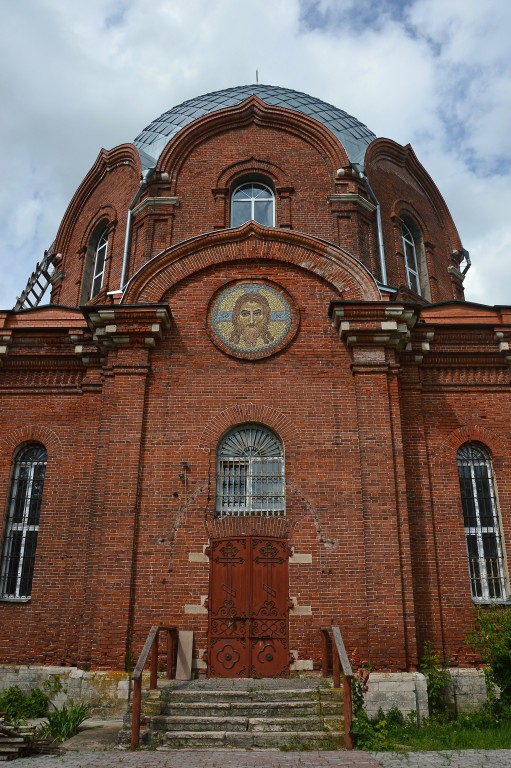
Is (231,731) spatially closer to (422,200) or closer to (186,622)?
(186,622)

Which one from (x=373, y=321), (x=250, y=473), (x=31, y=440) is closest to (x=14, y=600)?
(x=31, y=440)

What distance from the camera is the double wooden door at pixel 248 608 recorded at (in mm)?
9922

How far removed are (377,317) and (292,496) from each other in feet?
→ 11.0

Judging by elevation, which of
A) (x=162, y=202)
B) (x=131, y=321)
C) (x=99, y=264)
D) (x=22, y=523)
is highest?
(x=162, y=202)

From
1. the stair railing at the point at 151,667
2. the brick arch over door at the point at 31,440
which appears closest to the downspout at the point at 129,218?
the brick arch over door at the point at 31,440

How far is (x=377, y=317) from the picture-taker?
11.5 metres

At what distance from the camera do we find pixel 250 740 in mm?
8117

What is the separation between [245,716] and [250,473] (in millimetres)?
3716

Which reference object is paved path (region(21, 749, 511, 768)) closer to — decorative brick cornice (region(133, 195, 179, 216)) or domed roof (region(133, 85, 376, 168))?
decorative brick cornice (region(133, 195, 179, 216))

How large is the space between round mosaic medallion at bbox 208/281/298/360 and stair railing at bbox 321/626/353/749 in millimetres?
4663

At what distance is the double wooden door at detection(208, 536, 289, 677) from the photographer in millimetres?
9922

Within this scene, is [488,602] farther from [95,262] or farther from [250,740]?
[95,262]

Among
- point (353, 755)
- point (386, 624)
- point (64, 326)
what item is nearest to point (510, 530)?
point (386, 624)

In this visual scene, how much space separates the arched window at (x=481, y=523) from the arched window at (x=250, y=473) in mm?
3281
